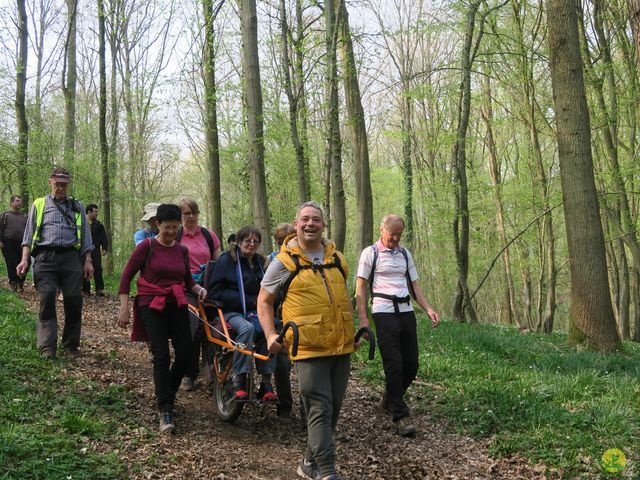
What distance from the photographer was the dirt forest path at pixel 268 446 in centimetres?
455

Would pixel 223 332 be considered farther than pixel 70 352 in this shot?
No

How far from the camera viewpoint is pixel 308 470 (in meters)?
4.44

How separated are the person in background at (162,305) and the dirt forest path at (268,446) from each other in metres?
0.36

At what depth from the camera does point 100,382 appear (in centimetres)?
609

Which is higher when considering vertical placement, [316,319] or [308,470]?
[316,319]

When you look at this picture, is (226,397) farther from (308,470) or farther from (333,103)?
(333,103)

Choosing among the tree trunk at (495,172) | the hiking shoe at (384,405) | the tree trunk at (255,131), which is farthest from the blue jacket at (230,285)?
the tree trunk at (495,172)

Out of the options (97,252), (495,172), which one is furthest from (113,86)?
(495,172)

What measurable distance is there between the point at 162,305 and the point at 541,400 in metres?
3.98

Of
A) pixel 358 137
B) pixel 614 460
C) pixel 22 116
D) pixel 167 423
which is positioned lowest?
pixel 614 460

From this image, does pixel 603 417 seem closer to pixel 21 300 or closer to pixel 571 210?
pixel 571 210

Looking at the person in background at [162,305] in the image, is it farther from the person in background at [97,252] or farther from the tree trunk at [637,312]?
the tree trunk at [637,312]

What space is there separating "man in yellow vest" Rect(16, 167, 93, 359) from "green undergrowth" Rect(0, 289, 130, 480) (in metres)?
0.44

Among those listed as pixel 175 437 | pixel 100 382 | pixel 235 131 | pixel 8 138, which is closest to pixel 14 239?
pixel 100 382
